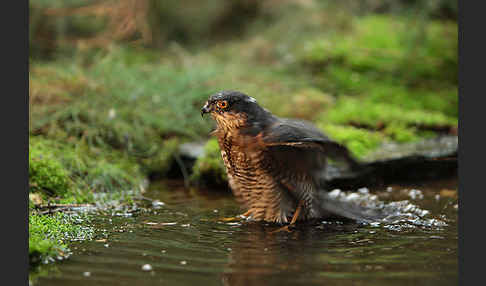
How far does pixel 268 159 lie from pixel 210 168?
6.56ft

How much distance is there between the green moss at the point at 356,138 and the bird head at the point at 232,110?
245cm

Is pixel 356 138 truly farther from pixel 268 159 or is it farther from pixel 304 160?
pixel 268 159

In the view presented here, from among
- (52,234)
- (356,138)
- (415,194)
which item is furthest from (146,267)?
(356,138)

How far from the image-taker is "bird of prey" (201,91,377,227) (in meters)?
4.18

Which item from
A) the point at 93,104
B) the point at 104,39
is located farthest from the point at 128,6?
the point at 93,104

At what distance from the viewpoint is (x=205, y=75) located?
7.93 m

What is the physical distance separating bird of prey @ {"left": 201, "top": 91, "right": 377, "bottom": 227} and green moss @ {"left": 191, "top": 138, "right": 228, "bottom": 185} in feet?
4.57

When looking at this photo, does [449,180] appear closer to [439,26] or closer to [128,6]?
[439,26]

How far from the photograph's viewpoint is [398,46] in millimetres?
9445

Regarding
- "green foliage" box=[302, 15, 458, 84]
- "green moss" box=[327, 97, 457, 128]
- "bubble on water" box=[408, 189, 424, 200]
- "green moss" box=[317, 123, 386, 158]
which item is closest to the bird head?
"bubble on water" box=[408, 189, 424, 200]

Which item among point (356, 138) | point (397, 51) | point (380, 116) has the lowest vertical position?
point (356, 138)

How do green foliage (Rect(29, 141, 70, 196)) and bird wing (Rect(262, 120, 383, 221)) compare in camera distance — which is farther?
green foliage (Rect(29, 141, 70, 196))

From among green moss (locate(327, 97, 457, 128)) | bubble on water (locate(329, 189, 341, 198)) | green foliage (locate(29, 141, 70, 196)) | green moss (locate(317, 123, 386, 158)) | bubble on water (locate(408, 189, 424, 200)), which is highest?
green moss (locate(327, 97, 457, 128))

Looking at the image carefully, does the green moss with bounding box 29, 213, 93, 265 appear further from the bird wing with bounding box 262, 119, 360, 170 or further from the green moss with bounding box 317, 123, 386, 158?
the green moss with bounding box 317, 123, 386, 158
